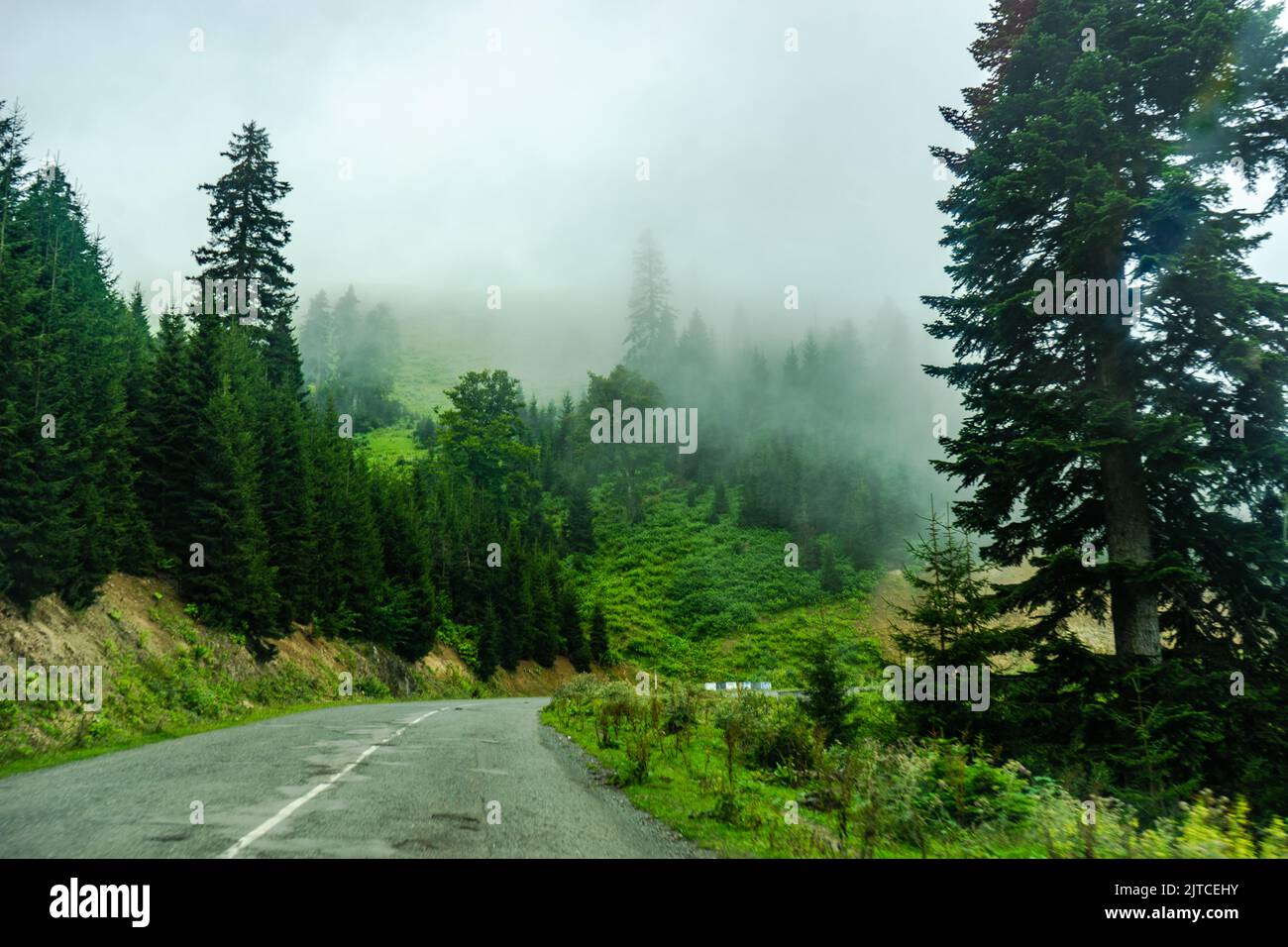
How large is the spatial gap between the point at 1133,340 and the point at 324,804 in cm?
1567

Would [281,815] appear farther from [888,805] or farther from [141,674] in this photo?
[141,674]

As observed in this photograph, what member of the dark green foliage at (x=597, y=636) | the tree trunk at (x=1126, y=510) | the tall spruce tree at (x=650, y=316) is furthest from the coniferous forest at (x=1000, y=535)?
the tall spruce tree at (x=650, y=316)

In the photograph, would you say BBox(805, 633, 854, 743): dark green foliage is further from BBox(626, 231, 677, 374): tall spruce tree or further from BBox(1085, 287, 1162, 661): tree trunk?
BBox(626, 231, 677, 374): tall spruce tree

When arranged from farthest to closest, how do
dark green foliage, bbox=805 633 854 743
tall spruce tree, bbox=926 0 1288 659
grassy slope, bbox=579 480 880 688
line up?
grassy slope, bbox=579 480 880 688, dark green foliage, bbox=805 633 854 743, tall spruce tree, bbox=926 0 1288 659

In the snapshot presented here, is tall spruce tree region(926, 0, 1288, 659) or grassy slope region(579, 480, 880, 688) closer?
tall spruce tree region(926, 0, 1288, 659)

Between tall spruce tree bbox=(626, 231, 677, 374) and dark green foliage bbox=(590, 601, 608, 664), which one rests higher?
tall spruce tree bbox=(626, 231, 677, 374)

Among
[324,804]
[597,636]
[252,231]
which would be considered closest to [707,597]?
[597,636]

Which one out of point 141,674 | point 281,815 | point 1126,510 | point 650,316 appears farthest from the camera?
point 650,316

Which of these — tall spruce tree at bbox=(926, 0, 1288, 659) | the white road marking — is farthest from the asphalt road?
tall spruce tree at bbox=(926, 0, 1288, 659)

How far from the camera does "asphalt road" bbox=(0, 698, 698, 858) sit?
6.35 meters

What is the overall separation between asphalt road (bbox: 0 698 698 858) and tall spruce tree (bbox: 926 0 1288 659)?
994 cm

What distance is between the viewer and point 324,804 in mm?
8219

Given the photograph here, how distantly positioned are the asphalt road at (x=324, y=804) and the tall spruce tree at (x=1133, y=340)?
391 inches
